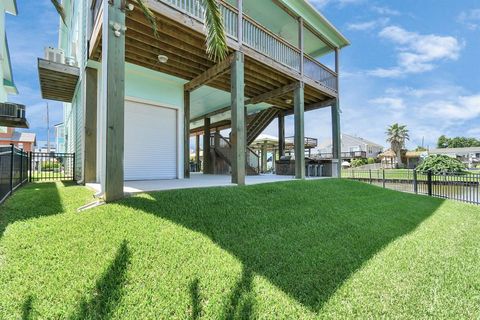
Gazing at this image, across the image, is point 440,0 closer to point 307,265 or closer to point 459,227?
point 459,227

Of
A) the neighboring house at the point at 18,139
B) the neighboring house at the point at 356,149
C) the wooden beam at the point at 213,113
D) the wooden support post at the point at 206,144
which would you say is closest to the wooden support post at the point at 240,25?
the wooden beam at the point at 213,113

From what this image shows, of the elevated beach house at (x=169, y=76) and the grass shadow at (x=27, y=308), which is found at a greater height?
the elevated beach house at (x=169, y=76)

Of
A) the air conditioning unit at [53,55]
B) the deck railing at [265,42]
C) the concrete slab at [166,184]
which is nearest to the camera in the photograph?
the concrete slab at [166,184]

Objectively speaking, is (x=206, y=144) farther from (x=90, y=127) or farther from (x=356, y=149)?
(x=356, y=149)

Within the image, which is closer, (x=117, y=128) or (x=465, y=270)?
(x=465, y=270)

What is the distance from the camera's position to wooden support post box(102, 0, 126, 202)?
4141 millimetres

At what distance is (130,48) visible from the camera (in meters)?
6.39

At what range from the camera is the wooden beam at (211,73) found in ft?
22.5

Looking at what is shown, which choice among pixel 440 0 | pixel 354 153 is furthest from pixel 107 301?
pixel 354 153

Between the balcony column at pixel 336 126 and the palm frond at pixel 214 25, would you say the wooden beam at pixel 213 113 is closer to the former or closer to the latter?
the balcony column at pixel 336 126

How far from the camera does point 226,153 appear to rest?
12414mm

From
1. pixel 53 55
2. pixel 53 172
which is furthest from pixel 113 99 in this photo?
pixel 53 172

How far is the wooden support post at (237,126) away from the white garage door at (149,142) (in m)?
3.25

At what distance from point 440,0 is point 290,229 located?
27.9 m
